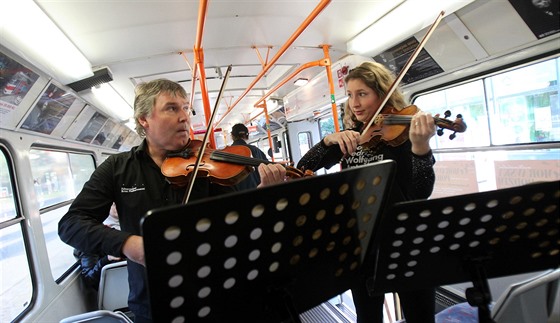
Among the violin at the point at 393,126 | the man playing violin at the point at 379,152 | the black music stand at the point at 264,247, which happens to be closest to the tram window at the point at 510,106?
the violin at the point at 393,126

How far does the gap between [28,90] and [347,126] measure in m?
2.84

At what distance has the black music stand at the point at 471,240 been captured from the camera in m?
0.83

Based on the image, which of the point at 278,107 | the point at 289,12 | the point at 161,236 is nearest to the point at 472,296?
the point at 161,236

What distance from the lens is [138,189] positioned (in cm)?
145

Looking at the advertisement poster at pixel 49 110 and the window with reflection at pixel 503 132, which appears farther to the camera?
the advertisement poster at pixel 49 110

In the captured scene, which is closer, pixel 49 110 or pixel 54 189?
pixel 49 110

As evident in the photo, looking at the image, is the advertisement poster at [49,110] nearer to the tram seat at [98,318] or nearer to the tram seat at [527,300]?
the tram seat at [98,318]

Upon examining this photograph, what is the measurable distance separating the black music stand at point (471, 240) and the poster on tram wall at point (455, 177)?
224 centimetres

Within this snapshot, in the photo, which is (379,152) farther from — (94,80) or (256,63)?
(94,80)

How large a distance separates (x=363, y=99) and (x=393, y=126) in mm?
251

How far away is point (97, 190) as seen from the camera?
1.39m

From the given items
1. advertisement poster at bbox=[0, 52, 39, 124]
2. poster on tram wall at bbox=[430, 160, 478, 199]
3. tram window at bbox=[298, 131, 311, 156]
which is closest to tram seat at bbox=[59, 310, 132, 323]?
advertisement poster at bbox=[0, 52, 39, 124]

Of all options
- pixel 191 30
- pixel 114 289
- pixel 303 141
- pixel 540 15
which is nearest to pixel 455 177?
pixel 540 15

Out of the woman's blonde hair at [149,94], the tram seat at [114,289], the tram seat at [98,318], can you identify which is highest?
the woman's blonde hair at [149,94]
